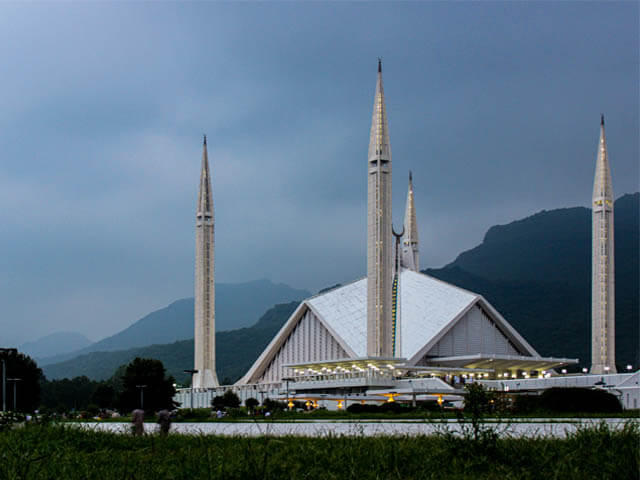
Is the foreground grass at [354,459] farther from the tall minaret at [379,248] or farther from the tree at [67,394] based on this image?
the tree at [67,394]

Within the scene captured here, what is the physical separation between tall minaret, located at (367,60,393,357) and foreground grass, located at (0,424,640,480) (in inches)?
916

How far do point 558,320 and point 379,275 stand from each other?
52.1m

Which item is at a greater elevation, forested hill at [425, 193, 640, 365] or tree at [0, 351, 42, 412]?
forested hill at [425, 193, 640, 365]

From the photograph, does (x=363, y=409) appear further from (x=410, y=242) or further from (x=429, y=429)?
(x=410, y=242)

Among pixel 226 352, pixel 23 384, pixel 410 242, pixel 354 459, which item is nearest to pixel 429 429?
pixel 354 459

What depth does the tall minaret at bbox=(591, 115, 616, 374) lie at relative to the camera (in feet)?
108

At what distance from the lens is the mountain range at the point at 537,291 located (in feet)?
232

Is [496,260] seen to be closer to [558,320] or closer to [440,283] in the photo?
[558,320]

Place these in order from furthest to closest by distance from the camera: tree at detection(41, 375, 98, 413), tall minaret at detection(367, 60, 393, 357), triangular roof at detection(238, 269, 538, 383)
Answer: tree at detection(41, 375, 98, 413)
triangular roof at detection(238, 269, 538, 383)
tall minaret at detection(367, 60, 393, 357)

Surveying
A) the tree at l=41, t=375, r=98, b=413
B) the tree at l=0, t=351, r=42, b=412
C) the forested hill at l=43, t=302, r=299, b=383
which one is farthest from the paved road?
the forested hill at l=43, t=302, r=299, b=383

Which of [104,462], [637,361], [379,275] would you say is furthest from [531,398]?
[637,361]

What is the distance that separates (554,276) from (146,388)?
266 feet

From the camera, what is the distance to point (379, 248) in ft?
97.0

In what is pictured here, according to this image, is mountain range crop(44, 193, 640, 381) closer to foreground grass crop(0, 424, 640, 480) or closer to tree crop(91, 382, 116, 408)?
tree crop(91, 382, 116, 408)
